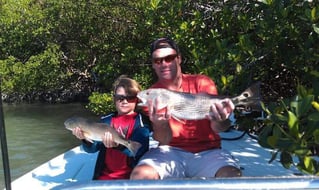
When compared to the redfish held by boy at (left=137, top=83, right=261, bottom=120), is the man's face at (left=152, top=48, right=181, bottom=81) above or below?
above


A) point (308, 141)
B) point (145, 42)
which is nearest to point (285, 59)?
point (308, 141)

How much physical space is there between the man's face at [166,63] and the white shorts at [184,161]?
51 cm

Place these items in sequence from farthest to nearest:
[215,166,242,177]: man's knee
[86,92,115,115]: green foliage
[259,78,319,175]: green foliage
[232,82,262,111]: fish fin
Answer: [86,92,115,115]: green foliage, [215,166,242,177]: man's knee, [232,82,262,111]: fish fin, [259,78,319,175]: green foliage

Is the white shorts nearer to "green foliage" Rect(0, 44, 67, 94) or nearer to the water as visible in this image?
the water

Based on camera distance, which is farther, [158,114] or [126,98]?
[126,98]

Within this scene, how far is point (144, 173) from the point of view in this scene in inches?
Answer: 127

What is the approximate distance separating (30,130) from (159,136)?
490 inches

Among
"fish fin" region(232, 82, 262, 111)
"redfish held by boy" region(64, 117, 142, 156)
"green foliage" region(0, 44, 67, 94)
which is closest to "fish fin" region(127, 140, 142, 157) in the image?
"redfish held by boy" region(64, 117, 142, 156)

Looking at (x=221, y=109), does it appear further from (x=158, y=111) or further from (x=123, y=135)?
(x=123, y=135)

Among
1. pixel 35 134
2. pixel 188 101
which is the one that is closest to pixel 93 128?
pixel 188 101

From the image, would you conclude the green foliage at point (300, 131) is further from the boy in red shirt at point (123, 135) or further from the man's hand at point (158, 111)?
the boy in red shirt at point (123, 135)

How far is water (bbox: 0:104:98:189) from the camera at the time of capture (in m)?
11.0


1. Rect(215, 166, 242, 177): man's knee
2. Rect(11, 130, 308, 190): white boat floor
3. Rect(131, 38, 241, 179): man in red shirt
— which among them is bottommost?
Rect(11, 130, 308, 190): white boat floor

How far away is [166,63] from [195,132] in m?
0.53
